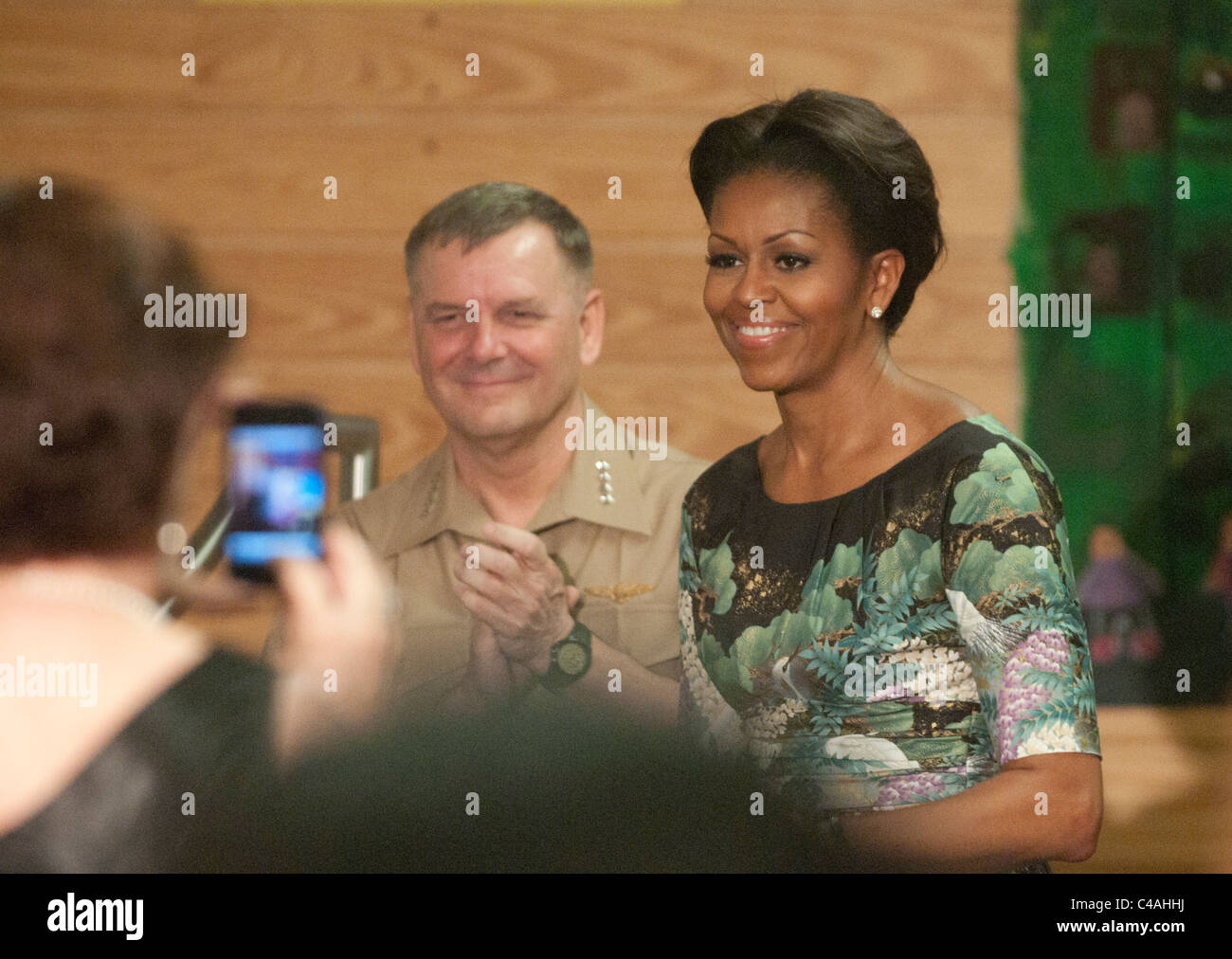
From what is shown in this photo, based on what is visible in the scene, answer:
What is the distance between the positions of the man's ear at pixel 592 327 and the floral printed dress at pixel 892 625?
0.23 meters

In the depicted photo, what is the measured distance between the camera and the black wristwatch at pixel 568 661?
1.54 meters

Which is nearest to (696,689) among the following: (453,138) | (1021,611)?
(1021,611)

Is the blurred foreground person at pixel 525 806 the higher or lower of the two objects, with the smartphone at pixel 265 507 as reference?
lower

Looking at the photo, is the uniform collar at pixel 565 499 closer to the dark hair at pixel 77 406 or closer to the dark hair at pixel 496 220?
the dark hair at pixel 496 220

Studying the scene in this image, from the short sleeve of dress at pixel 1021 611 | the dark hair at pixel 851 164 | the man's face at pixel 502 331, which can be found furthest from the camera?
the man's face at pixel 502 331

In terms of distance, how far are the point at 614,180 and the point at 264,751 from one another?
0.91 metres

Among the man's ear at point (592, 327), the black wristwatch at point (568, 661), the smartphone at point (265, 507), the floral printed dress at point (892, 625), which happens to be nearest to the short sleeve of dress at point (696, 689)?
the floral printed dress at point (892, 625)

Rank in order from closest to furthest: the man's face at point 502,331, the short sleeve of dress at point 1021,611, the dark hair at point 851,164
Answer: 1. the short sleeve of dress at point 1021,611
2. the dark hair at point 851,164
3. the man's face at point 502,331

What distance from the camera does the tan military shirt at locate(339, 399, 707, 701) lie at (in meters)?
1.54

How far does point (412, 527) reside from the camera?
157 centimetres

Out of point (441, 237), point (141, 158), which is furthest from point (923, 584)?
point (141, 158)

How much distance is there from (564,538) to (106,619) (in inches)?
23.3

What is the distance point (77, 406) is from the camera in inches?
57.9
